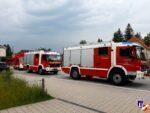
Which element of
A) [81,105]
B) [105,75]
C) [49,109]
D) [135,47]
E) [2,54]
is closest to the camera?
[49,109]

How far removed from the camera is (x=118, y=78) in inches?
759

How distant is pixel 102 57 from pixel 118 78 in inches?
87.4

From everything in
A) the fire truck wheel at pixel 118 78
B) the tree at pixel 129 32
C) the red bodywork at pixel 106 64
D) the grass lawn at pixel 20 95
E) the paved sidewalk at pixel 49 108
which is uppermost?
the tree at pixel 129 32

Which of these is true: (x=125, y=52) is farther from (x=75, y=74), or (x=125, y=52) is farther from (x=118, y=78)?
(x=75, y=74)

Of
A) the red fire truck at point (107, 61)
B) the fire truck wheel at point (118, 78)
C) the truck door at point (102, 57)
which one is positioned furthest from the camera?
the truck door at point (102, 57)

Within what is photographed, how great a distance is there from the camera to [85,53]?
22.5 m

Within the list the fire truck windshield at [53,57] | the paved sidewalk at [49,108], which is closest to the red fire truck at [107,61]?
the fire truck windshield at [53,57]

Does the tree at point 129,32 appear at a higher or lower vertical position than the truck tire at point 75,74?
higher

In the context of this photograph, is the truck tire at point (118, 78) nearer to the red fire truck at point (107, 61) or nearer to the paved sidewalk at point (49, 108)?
the red fire truck at point (107, 61)

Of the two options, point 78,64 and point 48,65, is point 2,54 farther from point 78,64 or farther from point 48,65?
point 78,64

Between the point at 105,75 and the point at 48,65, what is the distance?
1213 cm

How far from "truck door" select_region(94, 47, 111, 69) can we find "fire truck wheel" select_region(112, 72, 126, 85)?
2.92ft

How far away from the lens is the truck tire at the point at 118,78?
62.7 ft

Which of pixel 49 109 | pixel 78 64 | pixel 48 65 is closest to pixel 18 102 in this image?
pixel 49 109
